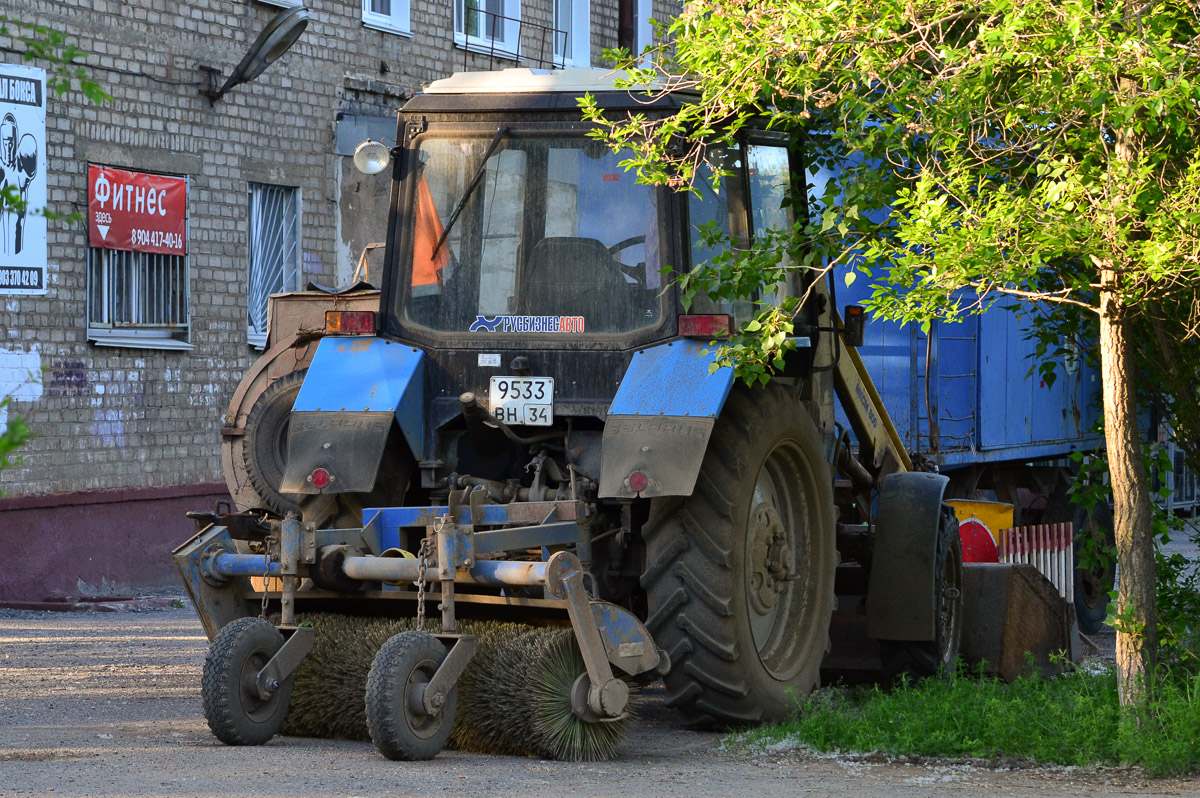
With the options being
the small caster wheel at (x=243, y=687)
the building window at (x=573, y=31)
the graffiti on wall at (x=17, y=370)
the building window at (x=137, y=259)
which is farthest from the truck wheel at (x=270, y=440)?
the building window at (x=573, y=31)

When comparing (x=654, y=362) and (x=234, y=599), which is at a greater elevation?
(x=654, y=362)

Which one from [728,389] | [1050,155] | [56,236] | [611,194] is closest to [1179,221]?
[1050,155]

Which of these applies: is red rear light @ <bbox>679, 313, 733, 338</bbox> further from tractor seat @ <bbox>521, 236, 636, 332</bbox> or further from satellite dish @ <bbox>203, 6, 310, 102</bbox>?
satellite dish @ <bbox>203, 6, 310, 102</bbox>

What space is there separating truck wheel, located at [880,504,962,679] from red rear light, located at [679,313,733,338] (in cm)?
191

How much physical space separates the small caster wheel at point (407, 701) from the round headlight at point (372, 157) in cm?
227

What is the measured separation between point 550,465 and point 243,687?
158 centimetres

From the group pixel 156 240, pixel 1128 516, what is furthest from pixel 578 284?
pixel 156 240

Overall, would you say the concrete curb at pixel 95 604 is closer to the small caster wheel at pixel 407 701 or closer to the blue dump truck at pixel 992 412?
the blue dump truck at pixel 992 412

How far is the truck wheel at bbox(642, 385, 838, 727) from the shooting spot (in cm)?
679

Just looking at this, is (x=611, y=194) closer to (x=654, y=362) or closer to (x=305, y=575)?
(x=654, y=362)

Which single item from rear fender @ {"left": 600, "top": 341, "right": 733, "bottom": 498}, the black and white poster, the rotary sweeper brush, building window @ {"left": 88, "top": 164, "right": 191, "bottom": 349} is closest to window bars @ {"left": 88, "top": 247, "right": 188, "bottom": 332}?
building window @ {"left": 88, "top": 164, "right": 191, "bottom": 349}

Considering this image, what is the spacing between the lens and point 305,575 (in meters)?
6.78

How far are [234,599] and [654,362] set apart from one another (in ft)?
6.66

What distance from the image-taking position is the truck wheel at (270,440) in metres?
8.27
